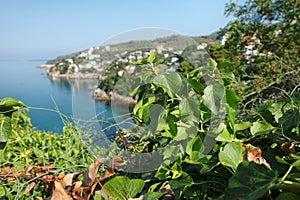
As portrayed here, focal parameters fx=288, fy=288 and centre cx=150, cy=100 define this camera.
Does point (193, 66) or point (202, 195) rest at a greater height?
point (193, 66)

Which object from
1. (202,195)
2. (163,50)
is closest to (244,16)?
(163,50)

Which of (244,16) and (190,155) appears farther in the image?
(244,16)

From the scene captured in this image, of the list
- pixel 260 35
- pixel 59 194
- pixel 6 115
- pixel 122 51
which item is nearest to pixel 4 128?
pixel 6 115

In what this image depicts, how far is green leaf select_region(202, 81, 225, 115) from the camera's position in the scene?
442mm

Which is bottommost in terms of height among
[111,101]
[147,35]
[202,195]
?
[202,195]

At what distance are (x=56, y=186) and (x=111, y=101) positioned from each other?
20cm

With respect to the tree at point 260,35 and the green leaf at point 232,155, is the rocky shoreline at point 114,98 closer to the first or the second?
the green leaf at point 232,155

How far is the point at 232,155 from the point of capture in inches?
16.1

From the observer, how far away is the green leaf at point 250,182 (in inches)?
11.9

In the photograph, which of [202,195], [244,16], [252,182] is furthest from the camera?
[244,16]

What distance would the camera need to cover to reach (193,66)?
23.3 inches

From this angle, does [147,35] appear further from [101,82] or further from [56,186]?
[56,186]

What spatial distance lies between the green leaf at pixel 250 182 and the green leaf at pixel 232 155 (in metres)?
0.07

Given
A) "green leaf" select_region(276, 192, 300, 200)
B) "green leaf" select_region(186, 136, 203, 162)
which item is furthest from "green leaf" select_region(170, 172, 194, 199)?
"green leaf" select_region(276, 192, 300, 200)
